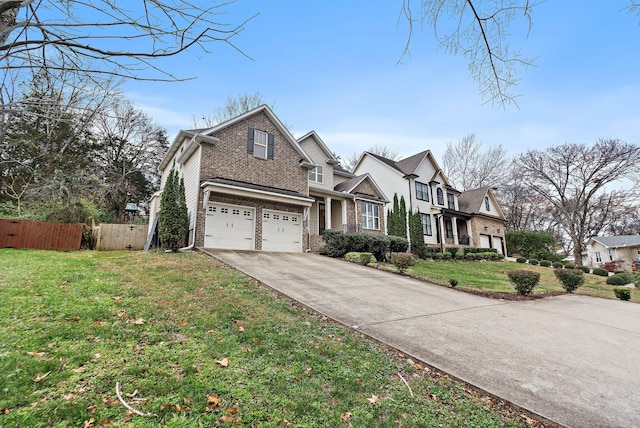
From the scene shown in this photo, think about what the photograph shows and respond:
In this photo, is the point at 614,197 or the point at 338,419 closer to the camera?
the point at 338,419

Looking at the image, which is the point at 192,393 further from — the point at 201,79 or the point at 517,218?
the point at 517,218

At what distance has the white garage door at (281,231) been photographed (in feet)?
47.1

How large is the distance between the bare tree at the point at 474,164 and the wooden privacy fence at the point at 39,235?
112ft

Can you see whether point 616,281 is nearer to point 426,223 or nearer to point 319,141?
point 426,223

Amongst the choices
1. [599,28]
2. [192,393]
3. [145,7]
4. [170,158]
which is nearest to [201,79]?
[145,7]

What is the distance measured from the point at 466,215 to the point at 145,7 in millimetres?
27884

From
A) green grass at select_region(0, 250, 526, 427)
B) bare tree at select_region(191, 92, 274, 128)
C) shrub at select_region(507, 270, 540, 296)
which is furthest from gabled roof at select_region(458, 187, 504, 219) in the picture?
green grass at select_region(0, 250, 526, 427)

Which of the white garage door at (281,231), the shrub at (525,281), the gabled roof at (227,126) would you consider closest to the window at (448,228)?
the gabled roof at (227,126)

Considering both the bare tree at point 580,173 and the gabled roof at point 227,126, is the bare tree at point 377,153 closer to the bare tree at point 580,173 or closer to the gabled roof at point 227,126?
the bare tree at point 580,173

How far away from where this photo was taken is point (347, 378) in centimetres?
304

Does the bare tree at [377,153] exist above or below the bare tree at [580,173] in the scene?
above

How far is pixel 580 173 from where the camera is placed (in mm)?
25688

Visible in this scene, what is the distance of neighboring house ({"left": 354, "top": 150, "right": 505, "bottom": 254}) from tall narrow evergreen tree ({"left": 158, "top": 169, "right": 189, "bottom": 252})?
15.7 meters

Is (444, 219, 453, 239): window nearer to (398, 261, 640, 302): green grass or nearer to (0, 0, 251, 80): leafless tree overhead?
(398, 261, 640, 302): green grass
